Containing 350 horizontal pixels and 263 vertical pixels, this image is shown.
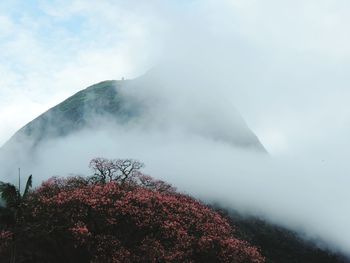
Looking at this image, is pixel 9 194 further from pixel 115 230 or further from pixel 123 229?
pixel 123 229

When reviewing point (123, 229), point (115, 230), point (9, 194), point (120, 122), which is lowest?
point (115, 230)

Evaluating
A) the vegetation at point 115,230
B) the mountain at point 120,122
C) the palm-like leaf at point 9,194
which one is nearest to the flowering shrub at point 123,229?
the vegetation at point 115,230

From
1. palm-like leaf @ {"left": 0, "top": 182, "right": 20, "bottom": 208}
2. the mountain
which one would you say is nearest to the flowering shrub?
palm-like leaf @ {"left": 0, "top": 182, "right": 20, "bottom": 208}

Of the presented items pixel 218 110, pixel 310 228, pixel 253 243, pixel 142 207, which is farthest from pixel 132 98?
pixel 142 207

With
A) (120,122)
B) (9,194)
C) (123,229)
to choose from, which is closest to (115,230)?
(123,229)

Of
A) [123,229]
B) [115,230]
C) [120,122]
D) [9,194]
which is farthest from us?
[120,122]

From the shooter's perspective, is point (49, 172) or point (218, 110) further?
point (218, 110)

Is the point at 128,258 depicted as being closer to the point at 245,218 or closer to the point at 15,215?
the point at 15,215

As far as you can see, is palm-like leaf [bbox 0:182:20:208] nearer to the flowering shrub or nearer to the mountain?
the flowering shrub

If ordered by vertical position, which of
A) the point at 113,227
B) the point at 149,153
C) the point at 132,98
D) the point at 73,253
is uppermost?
the point at 132,98

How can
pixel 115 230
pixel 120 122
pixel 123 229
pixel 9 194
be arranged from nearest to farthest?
pixel 9 194 < pixel 115 230 < pixel 123 229 < pixel 120 122

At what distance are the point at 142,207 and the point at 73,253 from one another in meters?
7.71

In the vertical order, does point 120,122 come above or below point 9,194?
above

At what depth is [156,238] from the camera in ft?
155
